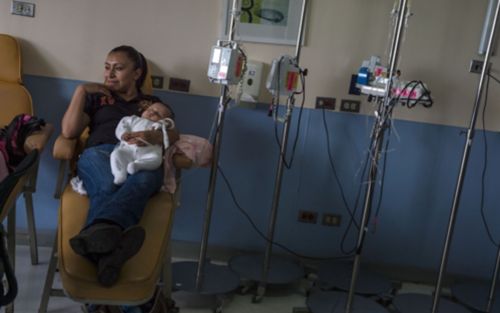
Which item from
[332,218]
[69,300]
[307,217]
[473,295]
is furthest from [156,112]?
[473,295]

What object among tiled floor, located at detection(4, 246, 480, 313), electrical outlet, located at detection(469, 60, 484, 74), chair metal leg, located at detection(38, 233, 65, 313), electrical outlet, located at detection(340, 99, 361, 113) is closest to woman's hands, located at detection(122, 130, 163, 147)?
chair metal leg, located at detection(38, 233, 65, 313)

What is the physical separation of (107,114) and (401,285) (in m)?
1.78

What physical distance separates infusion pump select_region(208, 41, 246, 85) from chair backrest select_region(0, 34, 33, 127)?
0.97 metres

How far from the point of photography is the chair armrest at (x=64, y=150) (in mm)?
2031

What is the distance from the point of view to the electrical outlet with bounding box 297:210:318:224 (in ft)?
9.21

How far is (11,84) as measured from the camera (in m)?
2.47

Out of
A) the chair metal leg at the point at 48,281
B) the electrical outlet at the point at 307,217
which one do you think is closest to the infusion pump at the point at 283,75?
the electrical outlet at the point at 307,217

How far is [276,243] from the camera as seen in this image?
285 centimetres

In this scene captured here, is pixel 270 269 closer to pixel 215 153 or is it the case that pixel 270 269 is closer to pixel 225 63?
pixel 215 153

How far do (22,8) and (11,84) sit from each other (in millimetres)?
393

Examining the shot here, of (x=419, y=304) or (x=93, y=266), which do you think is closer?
(x=93, y=266)

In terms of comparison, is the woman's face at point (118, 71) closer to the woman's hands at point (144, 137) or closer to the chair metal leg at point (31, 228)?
the woman's hands at point (144, 137)

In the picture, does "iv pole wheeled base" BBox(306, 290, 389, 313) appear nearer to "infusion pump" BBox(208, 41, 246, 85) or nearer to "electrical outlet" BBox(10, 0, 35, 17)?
"infusion pump" BBox(208, 41, 246, 85)

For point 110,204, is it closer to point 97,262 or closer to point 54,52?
point 97,262
